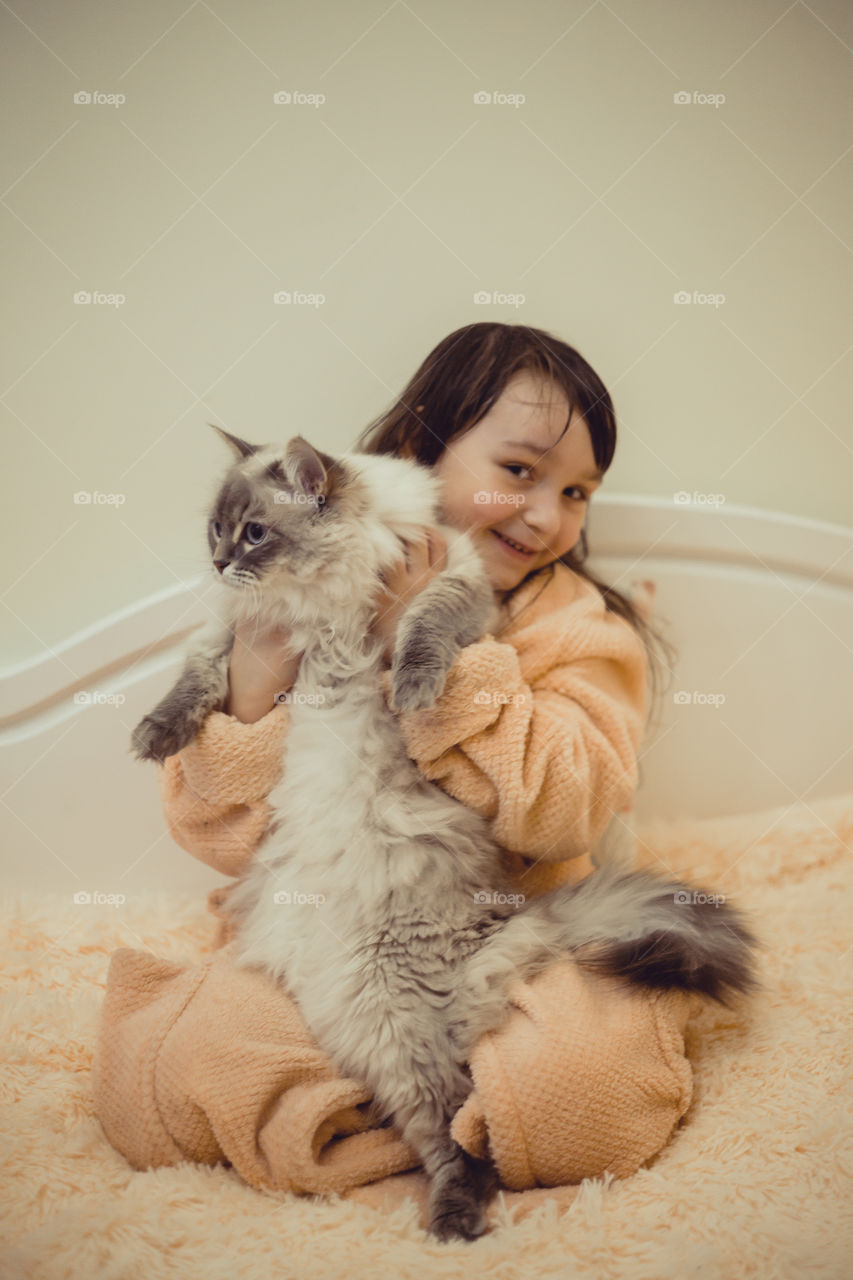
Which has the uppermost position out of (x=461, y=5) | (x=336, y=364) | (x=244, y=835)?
(x=461, y=5)

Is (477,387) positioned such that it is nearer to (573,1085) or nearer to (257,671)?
(257,671)

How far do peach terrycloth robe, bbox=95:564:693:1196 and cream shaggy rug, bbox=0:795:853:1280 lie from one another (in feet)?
0.17

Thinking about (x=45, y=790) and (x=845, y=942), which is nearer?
(x=845, y=942)

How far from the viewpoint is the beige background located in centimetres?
163

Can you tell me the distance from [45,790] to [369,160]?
1462 millimetres

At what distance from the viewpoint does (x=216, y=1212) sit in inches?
43.6

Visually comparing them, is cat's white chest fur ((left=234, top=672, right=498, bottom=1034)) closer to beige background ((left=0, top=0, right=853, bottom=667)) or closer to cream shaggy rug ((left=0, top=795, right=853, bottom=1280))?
cream shaggy rug ((left=0, top=795, right=853, bottom=1280))

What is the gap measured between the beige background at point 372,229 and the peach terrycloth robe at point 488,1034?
58 cm

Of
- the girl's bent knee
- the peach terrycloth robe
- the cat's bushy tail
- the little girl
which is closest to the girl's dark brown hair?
the little girl

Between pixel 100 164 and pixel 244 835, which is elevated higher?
pixel 100 164

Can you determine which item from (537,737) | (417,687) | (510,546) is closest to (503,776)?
(537,737)

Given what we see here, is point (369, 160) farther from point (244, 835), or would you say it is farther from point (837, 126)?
point (244, 835)

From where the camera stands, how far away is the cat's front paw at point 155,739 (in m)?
1.31

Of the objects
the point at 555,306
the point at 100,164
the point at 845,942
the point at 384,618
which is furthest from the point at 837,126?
the point at 845,942
